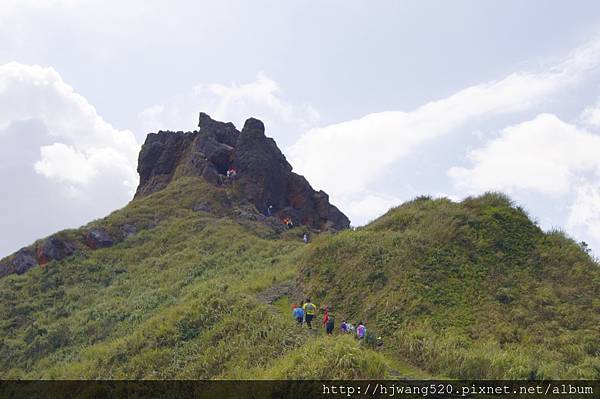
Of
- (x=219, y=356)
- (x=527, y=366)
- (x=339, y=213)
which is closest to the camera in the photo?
(x=527, y=366)

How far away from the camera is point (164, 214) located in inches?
2056

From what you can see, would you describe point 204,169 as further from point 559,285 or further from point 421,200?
point 559,285

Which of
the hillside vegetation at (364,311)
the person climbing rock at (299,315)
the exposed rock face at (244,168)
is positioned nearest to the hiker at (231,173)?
the exposed rock face at (244,168)

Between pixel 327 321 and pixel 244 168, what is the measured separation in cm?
4103

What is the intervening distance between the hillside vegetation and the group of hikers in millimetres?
645

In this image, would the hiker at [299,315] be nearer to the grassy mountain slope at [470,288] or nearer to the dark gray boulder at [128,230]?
the grassy mountain slope at [470,288]

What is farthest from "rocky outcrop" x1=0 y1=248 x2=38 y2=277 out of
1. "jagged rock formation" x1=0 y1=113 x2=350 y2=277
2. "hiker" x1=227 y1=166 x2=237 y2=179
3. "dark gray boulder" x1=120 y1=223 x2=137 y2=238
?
"hiker" x1=227 y1=166 x2=237 y2=179

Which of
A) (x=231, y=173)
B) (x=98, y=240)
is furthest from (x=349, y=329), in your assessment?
(x=231, y=173)

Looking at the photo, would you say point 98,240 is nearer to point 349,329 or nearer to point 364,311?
point 364,311

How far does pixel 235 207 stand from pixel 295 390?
41652 mm

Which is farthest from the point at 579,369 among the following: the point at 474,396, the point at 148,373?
the point at 148,373

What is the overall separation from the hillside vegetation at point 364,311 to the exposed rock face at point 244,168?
66.1 ft

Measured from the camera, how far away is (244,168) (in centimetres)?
5891

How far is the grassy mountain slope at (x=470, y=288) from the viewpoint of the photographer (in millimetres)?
16641
